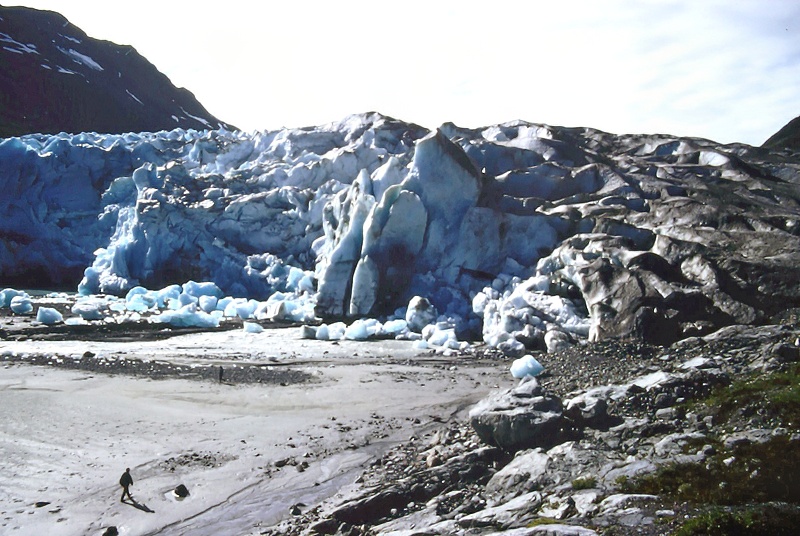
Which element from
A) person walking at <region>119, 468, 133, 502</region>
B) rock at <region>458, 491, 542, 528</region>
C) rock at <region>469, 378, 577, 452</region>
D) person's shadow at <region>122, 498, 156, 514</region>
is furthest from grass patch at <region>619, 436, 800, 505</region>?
person walking at <region>119, 468, 133, 502</region>

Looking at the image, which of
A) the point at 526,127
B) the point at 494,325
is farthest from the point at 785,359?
the point at 526,127

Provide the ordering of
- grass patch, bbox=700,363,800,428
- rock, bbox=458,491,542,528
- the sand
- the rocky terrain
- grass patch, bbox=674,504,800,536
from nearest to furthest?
grass patch, bbox=674,504,800,536, the rocky terrain, rock, bbox=458,491,542,528, grass patch, bbox=700,363,800,428, the sand

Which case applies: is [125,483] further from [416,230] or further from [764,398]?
[416,230]

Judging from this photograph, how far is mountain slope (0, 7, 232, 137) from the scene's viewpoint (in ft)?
301

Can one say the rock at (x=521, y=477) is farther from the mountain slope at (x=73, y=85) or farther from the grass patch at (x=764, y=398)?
the mountain slope at (x=73, y=85)

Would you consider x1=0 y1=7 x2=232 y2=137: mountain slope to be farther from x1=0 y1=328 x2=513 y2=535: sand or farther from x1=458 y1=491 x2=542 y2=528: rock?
x1=458 y1=491 x2=542 y2=528: rock

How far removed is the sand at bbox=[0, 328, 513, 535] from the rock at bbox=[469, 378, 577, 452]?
8.63 feet

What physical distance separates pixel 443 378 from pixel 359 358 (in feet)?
16.1

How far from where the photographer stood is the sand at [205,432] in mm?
10406

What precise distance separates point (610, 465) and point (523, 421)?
228 centimetres

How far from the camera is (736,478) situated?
295 inches

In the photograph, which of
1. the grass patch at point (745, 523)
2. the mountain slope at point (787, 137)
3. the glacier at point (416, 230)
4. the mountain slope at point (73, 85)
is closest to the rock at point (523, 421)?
the grass patch at point (745, 523)

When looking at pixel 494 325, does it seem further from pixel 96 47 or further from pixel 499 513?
pixel 96 47

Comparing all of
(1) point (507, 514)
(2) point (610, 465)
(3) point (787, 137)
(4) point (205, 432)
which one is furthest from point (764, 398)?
(3) point (787, 137)
